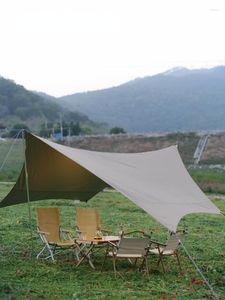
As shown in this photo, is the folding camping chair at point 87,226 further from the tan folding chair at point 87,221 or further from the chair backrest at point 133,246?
the chair backrest at point 133,246

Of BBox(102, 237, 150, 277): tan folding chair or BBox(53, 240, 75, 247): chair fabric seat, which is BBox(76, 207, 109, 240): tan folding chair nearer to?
BBox(53, 240, 75, 247): chair fabric seat

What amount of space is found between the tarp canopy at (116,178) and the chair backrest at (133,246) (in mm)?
549

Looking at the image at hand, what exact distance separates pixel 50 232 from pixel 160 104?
432 feet

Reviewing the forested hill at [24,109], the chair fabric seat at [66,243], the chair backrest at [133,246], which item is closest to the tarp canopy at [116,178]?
the chair backrest at [133,246]

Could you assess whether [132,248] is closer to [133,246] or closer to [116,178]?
[133,246]

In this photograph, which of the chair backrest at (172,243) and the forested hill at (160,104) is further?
the forested hill at (160,104)

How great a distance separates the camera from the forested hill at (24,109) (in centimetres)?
8734

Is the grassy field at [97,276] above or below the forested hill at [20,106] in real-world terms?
below

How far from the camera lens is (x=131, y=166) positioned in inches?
339

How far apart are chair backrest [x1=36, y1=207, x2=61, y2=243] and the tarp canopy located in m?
0.63

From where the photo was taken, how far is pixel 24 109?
90.2 m

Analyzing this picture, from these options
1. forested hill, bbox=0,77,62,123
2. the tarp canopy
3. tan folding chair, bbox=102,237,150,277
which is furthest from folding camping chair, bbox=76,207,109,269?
forested hill, bbox=0,77,62,123

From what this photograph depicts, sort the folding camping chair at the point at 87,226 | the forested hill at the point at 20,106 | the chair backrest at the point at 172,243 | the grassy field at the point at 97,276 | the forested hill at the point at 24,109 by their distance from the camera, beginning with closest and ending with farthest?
the grassy field at the point at 97,276, the chair backrest at the point at 172,243, the folding camping chair at the point at 87,226, the forested hill at the point at 24,109, the forested hill at the point at 20,106

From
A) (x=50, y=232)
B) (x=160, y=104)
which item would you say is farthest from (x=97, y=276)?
(x=160, y=104)
